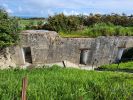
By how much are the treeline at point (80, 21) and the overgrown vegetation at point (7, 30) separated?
3036mm

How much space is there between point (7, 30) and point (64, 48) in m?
2.92

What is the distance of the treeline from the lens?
20453mm

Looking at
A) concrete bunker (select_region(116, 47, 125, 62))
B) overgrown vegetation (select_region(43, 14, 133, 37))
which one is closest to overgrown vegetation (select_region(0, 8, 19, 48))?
overgrown vegetation (select_region(43, 14, 133, 37))

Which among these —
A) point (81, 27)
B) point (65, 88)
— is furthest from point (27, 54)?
point (65, 88)

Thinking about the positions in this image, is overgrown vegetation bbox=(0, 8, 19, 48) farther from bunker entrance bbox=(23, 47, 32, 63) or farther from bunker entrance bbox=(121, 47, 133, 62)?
bunker entrance bbox=(121, 47, 133, 62)

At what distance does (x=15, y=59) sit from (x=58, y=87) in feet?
24.6

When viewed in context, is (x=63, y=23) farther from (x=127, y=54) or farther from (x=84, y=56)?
(x=127, y=54)

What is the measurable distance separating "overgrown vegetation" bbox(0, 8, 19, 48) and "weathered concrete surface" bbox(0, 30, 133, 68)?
595 millimetres

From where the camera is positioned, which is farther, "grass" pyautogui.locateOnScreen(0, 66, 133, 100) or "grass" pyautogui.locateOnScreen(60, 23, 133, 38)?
"grass" pyautogui.locateOnScreen(60, 23, 133, 38)

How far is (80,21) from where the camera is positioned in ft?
71.4

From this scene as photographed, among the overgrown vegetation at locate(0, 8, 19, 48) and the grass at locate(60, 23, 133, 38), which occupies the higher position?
the overgrown vegetation at locate(0, 8, 19, 48)

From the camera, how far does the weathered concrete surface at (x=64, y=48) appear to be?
715 inches

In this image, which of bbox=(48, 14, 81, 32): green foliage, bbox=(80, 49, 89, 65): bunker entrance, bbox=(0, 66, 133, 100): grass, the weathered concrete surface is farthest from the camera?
bbox=(48, 14, 81, 32): green foliage

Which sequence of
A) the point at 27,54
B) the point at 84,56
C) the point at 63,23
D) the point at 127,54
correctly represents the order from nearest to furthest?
the point at 27,54 < the point at 84,56 < the point at 63,23 < the point at 127,54
